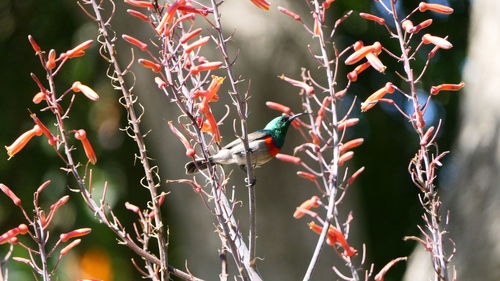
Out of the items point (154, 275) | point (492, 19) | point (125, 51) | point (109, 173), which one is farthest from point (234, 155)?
point (109, 173)

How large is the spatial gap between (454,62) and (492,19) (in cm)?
120

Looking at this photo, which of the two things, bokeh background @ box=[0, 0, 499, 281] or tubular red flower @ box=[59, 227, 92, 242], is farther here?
bokeh background @ box=[0, 0, 499, 281]

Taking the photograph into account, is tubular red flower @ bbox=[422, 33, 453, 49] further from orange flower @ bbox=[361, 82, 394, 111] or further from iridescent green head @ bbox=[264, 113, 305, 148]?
iridescent green head @ bbox=[264, 113, 305, 148]

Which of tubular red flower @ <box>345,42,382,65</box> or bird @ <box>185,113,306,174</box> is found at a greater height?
tubular red flower @ <box>345,42,382,65</box>

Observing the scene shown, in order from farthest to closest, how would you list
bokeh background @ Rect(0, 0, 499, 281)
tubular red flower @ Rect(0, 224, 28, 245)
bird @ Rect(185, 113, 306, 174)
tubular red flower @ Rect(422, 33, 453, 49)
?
bokeh background @ Rect(0, 0, 499, 281) → bird @ Rect(185, 113, 306, 174) → tubular red flower @ Rect(422, 33, 453, 49) → tubular red flower @ Rect(0, 224, 28, 245)

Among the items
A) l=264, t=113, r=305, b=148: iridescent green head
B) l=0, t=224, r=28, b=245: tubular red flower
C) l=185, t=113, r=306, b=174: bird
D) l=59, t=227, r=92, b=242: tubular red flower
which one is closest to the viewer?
l=0, t=224, r=28, b=245: tubular red flower

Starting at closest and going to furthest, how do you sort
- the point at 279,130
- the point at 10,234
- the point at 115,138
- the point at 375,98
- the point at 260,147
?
the point at 10,234 → the point at 375,98 → the point at 260,147 → the point at 279,130 → the point at 115,138

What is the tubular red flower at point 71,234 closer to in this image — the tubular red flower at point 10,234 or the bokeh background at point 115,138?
the tubular red flower at point 10,234

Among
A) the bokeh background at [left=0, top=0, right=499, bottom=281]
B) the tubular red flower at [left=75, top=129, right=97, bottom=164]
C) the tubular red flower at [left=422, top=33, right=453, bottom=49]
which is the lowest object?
the bokeh background at [left=0, top=0, right=499, bottom=281]

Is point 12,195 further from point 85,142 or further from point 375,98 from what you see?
point 375,98

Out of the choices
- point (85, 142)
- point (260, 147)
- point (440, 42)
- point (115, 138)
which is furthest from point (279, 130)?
point (115, 138)

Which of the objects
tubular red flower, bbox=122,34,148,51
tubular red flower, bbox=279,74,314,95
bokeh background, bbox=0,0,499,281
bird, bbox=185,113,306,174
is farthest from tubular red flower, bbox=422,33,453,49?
bokeh background, bbox=0,0,499,281

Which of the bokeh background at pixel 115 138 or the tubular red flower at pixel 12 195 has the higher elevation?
the tubular red flower at pixel 12 195

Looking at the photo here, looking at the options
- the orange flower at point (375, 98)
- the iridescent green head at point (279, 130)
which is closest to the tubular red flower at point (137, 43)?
the orange flower at point (375, 98)
